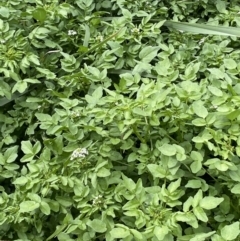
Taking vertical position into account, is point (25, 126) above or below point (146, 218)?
below

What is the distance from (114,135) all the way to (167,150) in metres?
0.20

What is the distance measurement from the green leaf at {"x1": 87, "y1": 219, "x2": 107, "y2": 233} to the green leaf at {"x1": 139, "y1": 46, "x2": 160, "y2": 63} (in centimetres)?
66

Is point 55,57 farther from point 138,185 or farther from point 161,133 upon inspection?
point 138,185

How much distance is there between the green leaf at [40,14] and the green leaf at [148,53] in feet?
1.20

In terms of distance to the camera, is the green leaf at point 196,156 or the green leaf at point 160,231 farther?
the green leaf at point 196,156

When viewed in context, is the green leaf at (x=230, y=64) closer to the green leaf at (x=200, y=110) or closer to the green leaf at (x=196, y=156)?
the green leaf at (x=200, y=110)

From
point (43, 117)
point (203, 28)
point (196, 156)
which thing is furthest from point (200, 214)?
point (203, 28)

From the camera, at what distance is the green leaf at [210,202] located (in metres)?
1.23

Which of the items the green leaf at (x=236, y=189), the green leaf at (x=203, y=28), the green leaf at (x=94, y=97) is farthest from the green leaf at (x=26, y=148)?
the green leaf at (x=203, y=28)

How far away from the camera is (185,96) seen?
4.66ft

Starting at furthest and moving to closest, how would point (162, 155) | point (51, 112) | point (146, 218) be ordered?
point (51, 112), point (162, 155), point (146, 218)

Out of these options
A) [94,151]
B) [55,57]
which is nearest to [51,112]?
[55,57]

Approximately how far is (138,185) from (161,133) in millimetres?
206

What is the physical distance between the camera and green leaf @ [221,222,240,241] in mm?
1179
